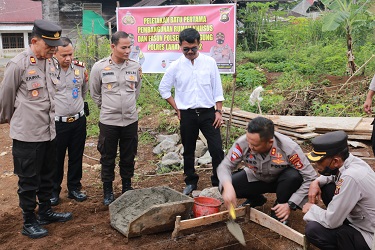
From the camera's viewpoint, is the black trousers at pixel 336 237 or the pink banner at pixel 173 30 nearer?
the black trousers at pixel 336 237

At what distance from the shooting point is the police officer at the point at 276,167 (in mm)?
3754

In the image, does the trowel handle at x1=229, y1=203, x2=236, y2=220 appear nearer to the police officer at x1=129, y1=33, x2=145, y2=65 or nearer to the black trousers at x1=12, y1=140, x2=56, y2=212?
the black trousers at x1=12, y1=140, x2=56, y2=212

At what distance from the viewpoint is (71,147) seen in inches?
195

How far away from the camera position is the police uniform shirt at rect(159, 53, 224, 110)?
4992 mm

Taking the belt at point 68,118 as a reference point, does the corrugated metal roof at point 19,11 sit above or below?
above

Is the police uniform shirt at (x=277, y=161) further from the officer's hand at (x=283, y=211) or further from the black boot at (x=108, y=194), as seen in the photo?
the black boot at (x=108, y=194)

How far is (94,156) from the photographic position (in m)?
7.12

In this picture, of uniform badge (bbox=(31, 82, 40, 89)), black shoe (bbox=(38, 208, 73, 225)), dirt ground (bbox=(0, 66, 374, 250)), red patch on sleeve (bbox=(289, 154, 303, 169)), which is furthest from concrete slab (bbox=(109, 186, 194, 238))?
uniform badge (bbox=(31, 82, 40, 89))

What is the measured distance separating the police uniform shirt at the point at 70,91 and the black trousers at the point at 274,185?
6.41 ft

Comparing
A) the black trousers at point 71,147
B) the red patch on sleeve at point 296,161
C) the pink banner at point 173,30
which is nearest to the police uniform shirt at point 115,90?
the black trousers at point 71,147

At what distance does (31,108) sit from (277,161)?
91.4 inches

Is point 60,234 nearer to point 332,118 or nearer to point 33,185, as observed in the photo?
point 33,185

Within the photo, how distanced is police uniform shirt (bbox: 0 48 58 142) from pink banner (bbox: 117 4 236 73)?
10.7ft

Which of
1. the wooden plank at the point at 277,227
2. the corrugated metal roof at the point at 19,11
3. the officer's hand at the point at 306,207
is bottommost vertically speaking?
the wooden plank at the point at 277,227
